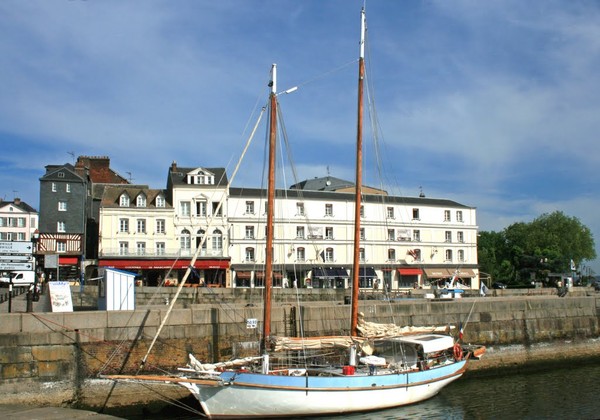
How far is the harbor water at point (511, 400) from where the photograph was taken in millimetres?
17203

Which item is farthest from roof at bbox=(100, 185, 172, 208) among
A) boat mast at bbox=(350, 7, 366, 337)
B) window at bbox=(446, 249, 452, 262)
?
boat mast at bbox=(350, 7, 366, 337)

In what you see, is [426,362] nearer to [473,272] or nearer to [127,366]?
[127,366]

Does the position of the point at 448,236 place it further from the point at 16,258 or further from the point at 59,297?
the point at 59,297

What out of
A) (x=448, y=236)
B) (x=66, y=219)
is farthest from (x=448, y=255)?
(x=66, y=219)

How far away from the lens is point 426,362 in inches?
736

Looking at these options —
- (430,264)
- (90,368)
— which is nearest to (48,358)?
(90,368)

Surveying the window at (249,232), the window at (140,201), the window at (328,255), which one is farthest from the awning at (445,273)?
the window at (140,201)

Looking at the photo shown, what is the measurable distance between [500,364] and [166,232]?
35.2 m

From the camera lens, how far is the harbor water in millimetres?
17203

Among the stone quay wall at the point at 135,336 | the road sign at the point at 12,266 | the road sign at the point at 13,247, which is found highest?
the road sign at the point at 13,247

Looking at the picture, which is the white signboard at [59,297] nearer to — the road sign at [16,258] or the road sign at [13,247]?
the road sign at [16,258]

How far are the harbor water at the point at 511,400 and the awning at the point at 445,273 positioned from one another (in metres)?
33.7

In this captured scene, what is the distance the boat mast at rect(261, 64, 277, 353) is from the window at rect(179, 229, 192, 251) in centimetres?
3555

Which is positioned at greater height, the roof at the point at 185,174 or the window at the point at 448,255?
the roof at the point at 185,174
